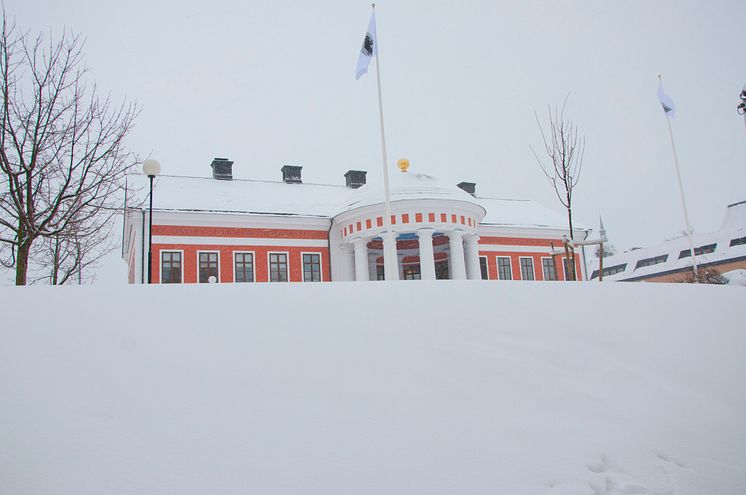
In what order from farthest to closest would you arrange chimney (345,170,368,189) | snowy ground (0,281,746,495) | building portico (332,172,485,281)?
1. chimney (345,170,368,189)
2. building portico (332,172,485,281)
3. snowy ground (0,281,746,495)

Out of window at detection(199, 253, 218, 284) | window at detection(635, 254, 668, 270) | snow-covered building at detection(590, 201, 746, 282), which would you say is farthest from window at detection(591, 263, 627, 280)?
window at detection(199, 253, 218, 284)

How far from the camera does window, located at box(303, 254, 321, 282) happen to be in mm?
24156

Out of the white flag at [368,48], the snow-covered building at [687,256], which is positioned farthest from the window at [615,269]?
the white flag at [368,48]

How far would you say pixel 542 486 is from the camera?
172 inches

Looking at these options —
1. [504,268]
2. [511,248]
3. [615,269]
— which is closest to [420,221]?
[504,268]

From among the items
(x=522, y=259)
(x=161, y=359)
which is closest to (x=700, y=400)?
(x=161, y=359)

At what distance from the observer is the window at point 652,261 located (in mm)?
54159

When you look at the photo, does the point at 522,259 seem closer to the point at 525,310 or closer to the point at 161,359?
the point at 525,310

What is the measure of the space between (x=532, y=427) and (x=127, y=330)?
15.7ft

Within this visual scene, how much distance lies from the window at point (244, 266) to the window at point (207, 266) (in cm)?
83

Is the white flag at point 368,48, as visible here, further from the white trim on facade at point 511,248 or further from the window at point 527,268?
the window at point 527,268

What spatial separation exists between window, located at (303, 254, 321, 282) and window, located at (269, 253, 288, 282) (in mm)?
854

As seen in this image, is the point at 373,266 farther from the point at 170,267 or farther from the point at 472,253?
the point at 170,267

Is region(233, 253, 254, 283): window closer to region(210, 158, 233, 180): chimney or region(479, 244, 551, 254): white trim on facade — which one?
region(210, 158, 233, 180): chimney
